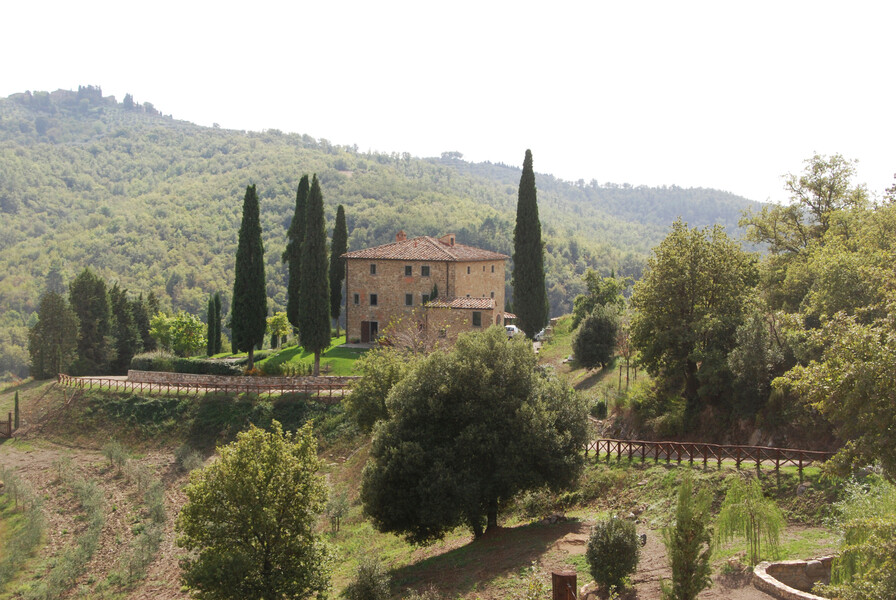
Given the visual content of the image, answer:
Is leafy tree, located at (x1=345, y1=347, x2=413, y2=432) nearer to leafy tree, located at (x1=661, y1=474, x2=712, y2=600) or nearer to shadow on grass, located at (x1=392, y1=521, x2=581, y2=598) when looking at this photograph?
shadow on grass, located at (x1=392, y1=521, x2=581, y2=598)

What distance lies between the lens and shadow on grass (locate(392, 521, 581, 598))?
17156 mm

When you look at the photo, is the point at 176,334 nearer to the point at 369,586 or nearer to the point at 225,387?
the point at 225,387

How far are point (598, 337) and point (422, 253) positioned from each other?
47.8 feet

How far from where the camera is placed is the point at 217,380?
39781 mm

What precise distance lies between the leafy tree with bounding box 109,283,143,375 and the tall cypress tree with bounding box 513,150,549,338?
26105mm

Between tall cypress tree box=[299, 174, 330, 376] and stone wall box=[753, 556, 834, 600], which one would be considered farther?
tall cypress tree box=[299, 174, 330, 376]

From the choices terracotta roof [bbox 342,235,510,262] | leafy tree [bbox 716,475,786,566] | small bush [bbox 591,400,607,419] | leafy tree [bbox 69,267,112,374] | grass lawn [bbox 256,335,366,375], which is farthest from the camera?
leafy tree [bbox 69,267,112,374]

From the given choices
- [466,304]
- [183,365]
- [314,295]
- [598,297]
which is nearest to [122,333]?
[183,365]

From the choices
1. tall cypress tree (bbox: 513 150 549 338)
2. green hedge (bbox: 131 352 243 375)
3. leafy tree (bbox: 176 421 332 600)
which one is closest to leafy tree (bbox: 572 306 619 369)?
tall cypress tree (bbox: 513 150 549 338)

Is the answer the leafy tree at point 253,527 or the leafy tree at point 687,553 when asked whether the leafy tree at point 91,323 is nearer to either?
the leafy tree at point 253,527

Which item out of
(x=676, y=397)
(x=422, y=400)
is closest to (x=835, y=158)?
(x=676, y=397)

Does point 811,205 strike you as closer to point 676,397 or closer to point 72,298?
point 676,397

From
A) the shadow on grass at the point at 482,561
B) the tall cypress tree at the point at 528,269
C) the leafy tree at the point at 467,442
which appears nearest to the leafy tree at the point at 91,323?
the tall cypress tree at the point at 528,269

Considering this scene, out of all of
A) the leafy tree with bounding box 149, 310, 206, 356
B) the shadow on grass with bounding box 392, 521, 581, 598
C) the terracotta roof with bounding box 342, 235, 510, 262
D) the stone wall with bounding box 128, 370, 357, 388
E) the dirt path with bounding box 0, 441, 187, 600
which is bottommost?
the dirt path with bounding box 0, 441, 187, 600
